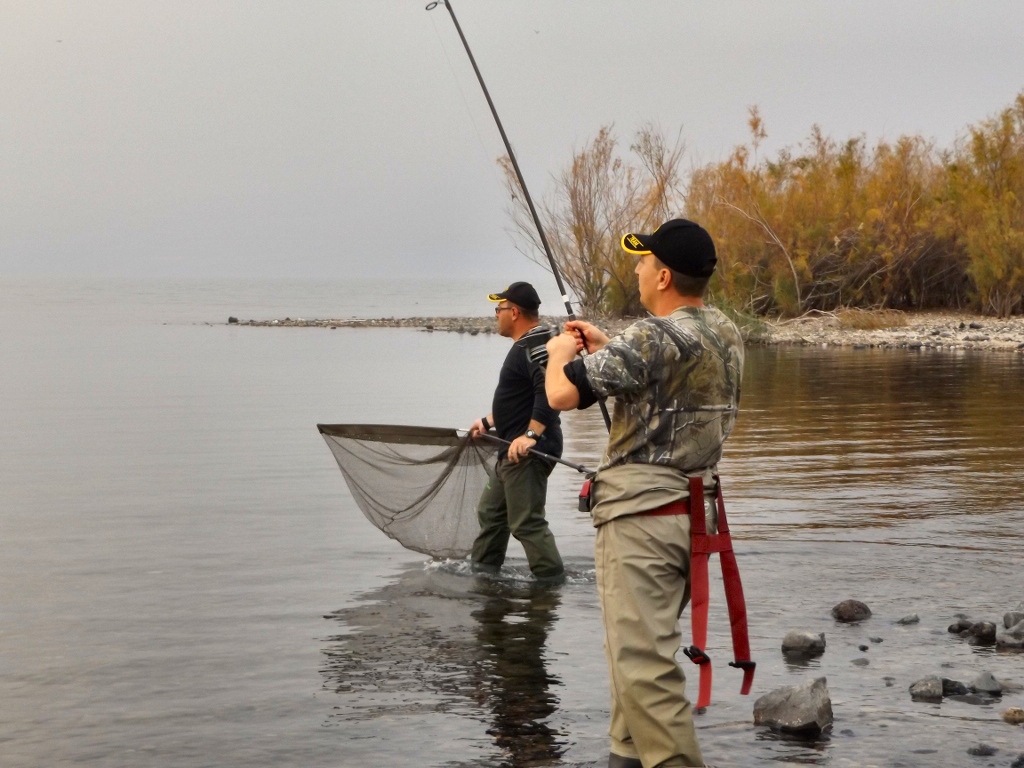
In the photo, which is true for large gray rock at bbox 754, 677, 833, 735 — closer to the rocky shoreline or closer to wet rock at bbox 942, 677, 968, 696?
wet rock at bbox 942, 677, 968, 696

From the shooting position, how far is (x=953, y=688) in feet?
17.9

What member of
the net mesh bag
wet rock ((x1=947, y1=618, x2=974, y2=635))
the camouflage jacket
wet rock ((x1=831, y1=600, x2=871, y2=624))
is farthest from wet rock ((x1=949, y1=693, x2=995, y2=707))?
the net mesh bag

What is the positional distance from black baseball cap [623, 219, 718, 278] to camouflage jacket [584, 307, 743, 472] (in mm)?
142

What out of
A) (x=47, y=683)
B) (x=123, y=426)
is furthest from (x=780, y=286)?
(x=47, y=683)

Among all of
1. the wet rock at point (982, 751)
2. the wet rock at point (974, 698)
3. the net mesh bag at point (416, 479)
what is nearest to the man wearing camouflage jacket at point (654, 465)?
the wet rock at point (982, 751)

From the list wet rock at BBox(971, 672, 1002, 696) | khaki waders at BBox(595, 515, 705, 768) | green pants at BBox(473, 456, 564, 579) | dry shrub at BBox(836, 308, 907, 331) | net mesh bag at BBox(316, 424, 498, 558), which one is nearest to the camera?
khaki waders at BBox(595, 515, 705, 768)

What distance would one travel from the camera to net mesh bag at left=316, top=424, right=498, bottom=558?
7914mm

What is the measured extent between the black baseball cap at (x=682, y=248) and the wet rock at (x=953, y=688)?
2562 millimetres

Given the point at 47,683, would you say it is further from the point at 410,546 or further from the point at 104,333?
the point at 104,333

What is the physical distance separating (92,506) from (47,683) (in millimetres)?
5504

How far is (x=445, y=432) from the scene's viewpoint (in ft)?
25.9

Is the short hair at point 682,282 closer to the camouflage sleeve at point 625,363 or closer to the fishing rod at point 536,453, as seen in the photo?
the camouflage sleeve at point 625,363

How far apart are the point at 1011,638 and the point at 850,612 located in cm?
86

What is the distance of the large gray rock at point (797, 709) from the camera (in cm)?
495
